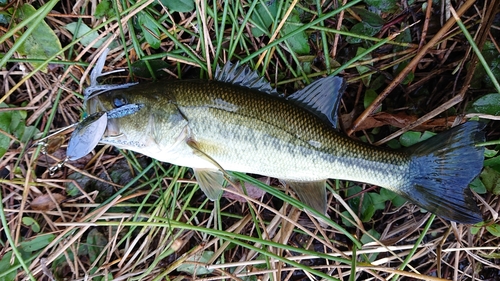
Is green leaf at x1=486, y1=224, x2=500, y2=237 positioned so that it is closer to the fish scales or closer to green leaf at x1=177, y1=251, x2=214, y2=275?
the fish scales

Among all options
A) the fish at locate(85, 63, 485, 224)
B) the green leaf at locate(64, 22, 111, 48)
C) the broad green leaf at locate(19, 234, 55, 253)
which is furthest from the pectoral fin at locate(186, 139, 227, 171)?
the broad green leaf at locate(19, 234, 55, 253)

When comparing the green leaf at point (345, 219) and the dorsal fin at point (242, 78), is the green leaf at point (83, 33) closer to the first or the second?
the dorsal fin at point (242, 78)

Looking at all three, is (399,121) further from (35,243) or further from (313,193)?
(35,243)

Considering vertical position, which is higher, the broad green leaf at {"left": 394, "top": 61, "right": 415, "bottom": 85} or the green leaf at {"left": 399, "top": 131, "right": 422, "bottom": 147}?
the broad green leaf at {"left": 394, "top": 61, "right": 415, "bottom": 85}

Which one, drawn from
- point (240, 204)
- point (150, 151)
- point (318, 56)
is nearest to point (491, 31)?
point (318, 56)

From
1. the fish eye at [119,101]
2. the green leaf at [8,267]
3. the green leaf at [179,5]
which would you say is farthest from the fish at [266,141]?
the green leaf at [8,267]
